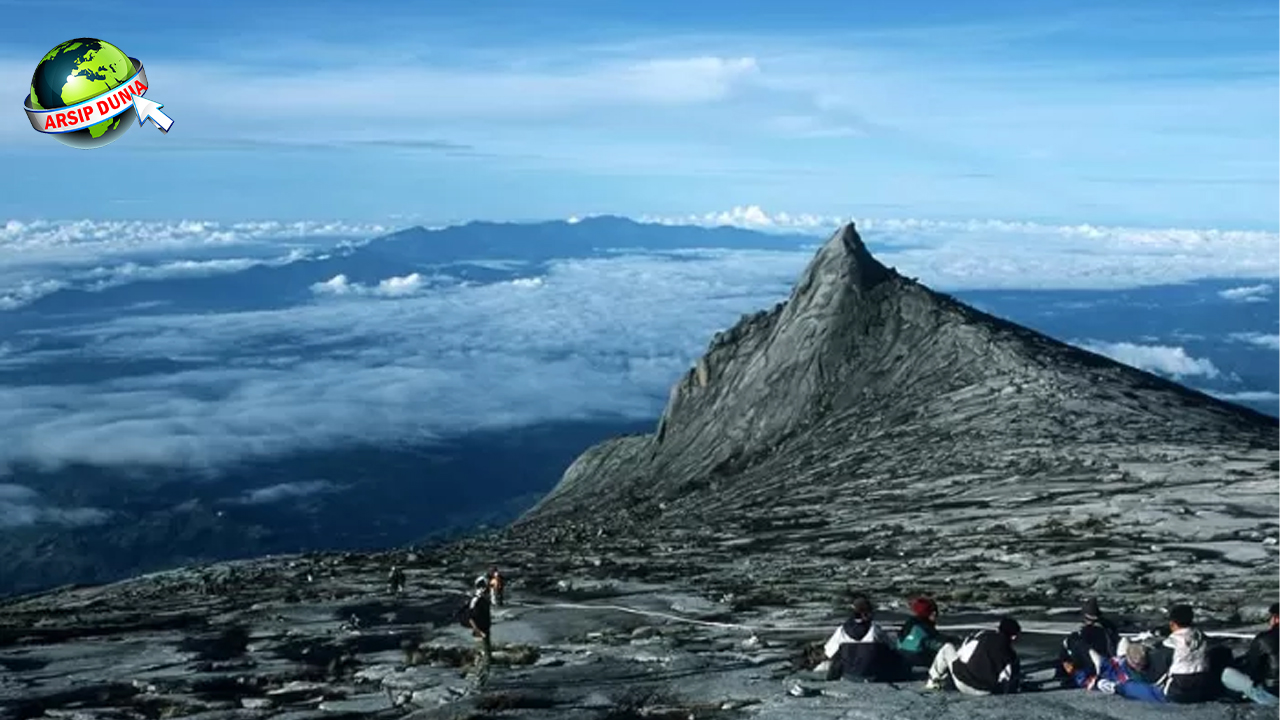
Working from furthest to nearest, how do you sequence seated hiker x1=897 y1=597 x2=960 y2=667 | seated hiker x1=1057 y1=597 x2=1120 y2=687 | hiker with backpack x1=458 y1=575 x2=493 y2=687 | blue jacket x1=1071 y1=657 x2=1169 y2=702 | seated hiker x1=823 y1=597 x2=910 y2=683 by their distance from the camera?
hiker with backpack x1=458 y1=575 x2=493 y2=687 < seated hiker x1=897 y1=597 x2=960 y2=667 < seated hiker x1=823 y1=597 x2=910 y2=683 < seated hiker x1=1057 y1=597 x2=1120 y2=687 < blue jacket x1=1071 y1=657 x2=1169 y2=702

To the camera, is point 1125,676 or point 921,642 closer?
point 1125,676

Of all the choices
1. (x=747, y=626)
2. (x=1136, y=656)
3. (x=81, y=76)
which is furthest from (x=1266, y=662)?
(x=81, y=76)

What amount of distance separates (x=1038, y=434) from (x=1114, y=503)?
18539 millimetres

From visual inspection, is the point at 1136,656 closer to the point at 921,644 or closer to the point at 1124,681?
the point at 1124,681

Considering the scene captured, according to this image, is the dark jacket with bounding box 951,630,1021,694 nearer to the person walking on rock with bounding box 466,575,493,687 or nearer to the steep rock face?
the person walking on rock with bounding box 466,575,493,687

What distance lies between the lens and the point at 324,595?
4809 cm

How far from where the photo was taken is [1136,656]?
25.2m

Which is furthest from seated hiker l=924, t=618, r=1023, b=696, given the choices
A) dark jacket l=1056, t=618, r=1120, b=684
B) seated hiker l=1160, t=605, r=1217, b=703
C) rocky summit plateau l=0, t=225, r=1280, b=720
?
seated hiker l=1160, t=605, r=1217, b=703

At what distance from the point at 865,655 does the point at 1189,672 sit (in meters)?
5.87

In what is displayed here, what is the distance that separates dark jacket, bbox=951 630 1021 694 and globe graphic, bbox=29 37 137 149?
104ft

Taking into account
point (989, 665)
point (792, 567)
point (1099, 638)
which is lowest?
point (792, 567)

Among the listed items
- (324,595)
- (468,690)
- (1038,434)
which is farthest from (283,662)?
(1038,434)

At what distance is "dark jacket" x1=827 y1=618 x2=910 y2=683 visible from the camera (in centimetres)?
2661

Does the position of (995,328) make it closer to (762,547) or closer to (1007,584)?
(762,547)
